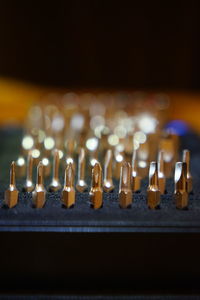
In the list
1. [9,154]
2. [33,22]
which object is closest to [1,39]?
[33,22]

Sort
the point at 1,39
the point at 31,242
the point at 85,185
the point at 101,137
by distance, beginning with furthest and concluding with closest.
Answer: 1. the point at 1,39
2. the point at 101,137
3. the point at 85,185
4. the point at 31,242

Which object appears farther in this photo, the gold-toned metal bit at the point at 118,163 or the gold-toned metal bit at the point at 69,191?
the gold-toned metal bit at the point at 118,163

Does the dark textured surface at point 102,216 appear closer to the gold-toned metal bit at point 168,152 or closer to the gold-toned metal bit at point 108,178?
the gold-toned metal bit at point 108,178

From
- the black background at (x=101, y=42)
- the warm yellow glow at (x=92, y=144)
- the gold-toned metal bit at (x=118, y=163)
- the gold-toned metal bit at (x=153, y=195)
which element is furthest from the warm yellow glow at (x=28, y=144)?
the black background at (x=101, y=42)

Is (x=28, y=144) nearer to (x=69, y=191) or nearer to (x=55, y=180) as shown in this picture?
(x=55, y=180)

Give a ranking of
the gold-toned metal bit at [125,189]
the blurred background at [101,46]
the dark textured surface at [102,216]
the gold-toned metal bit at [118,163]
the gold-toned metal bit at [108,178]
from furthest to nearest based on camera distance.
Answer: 1. the blurred background at [101,46]
2. the gold-toned metal bit at [118,163]
3. the gold-toned metal bit at [108,178]
4. the gold-toned metal bit at [125,189]
5. the dark textured surface at [102,216]

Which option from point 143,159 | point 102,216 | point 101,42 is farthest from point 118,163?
point 101,42

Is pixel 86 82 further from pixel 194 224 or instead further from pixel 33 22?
pixel 194 224

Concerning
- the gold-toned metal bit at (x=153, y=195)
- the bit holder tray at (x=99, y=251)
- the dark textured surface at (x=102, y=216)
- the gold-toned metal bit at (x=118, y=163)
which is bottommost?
the bit holder tray at (x=99, y=251)
